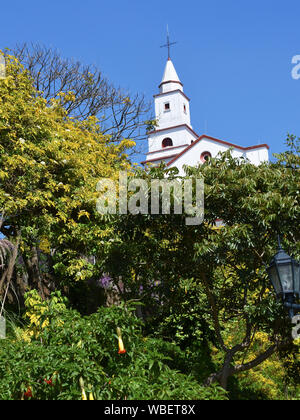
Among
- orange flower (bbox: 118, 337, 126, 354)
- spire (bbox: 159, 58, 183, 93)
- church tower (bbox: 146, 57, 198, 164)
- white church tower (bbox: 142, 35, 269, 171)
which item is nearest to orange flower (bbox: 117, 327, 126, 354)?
orange flower (bbox: 118, 337, 126, 354)

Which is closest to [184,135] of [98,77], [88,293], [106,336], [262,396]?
[98,77]

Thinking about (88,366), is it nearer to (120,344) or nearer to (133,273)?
(120,344)

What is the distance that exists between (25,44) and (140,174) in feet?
46.8

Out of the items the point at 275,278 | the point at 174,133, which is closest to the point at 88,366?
the point at 275,278

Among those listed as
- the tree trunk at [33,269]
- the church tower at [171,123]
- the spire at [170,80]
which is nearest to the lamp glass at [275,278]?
the tree trunk at [33,269]

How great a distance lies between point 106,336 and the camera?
4395 millimetres

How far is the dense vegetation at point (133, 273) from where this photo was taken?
4.16 m

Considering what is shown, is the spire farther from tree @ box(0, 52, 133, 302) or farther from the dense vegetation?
tree @ box(0, 52, 133, 302)

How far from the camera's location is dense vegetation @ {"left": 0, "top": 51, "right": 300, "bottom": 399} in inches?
164

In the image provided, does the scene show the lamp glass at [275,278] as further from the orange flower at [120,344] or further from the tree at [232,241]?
the orange flower at [120,344]

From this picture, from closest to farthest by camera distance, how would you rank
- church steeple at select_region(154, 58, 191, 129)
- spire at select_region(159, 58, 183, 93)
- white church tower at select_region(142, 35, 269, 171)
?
white church tower at select_region(142, 35, 269, 171)
church steeple at select_region(154, 58, 191, 129)
spire at select_region(159, 58, 183, 93)

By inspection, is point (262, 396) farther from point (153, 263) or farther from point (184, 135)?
point (184, 135)

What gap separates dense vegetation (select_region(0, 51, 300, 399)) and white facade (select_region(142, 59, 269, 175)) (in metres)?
24.5

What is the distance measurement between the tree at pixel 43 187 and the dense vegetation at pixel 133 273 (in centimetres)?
4
